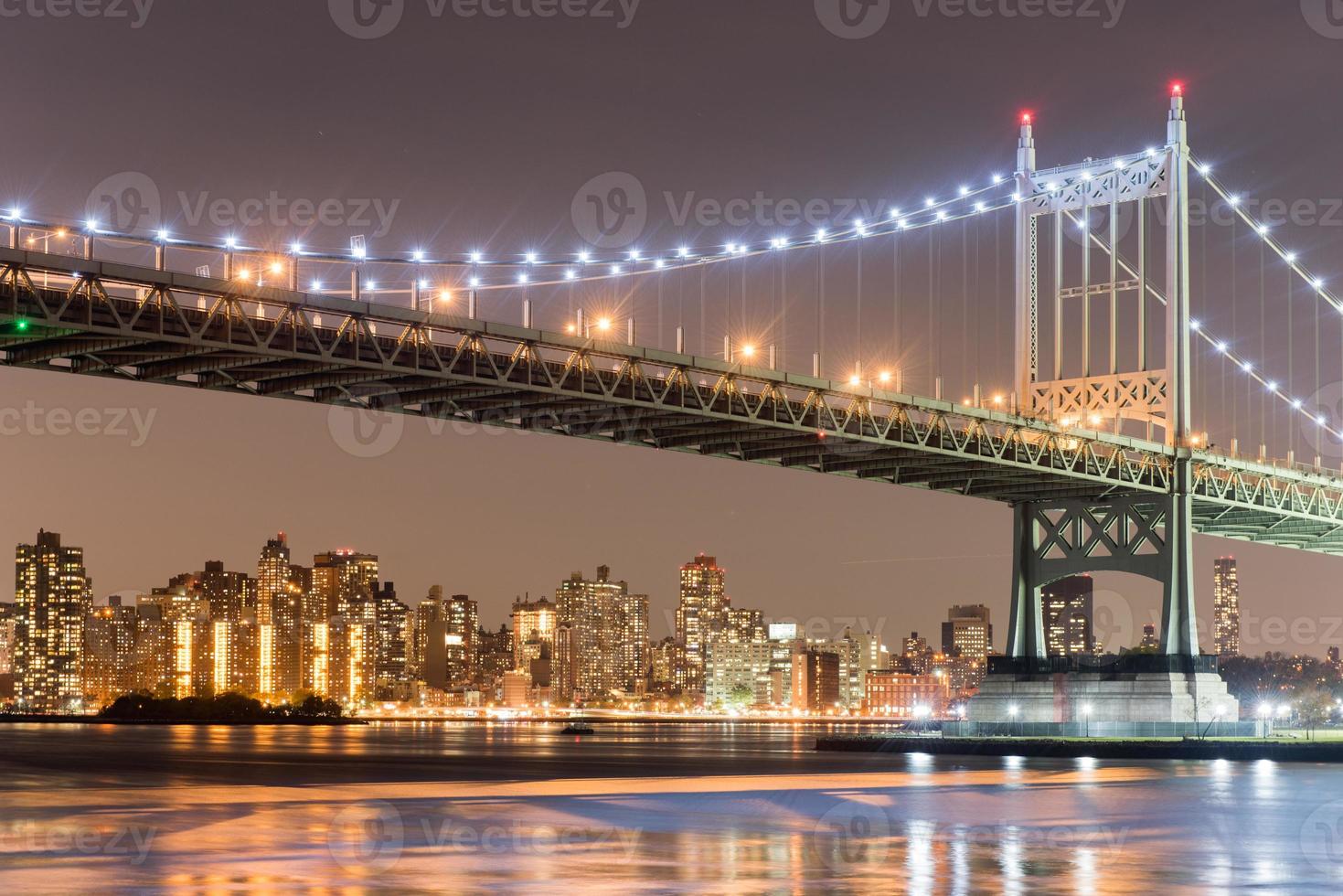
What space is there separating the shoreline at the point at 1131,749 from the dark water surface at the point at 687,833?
1015 cm

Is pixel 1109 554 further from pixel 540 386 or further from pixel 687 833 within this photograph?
pixel 687 833

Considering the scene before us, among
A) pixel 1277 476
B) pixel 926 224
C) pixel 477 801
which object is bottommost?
pixel 477 801

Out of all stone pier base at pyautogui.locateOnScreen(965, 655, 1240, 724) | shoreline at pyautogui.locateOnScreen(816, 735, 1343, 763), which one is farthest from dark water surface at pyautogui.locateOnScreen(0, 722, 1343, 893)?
stone pier base at pyautogui.locateOnScreen(965, 655, 1240, 724)

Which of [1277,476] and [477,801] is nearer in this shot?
[477,801]

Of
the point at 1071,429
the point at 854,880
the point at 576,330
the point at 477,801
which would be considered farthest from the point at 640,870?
the point at 1071,429

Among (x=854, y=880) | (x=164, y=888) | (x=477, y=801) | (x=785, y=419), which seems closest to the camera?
(x=164, y=888)

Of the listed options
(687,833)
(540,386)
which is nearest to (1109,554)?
(540,386)

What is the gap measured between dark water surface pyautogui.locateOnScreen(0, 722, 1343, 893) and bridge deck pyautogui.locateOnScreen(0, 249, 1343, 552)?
34.0 ft

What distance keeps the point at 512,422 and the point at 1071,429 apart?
20396 mm

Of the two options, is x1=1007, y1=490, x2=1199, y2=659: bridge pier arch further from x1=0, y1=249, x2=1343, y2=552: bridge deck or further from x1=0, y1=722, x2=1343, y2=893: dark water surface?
x1=0, y1=722, x2=1343, y2=893: dark water surface

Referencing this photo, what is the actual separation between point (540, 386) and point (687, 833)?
98.0 feet

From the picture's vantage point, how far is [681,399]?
188 feet

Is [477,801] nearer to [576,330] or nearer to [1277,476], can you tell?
[576,330]

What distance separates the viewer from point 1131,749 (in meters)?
58.4
